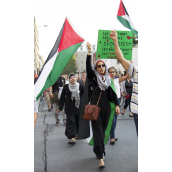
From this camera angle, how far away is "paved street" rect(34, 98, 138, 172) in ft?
13.9

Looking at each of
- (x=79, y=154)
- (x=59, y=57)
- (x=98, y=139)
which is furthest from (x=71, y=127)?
(x=59, y=57)

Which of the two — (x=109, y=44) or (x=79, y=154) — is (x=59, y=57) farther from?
(x=109, y=44)

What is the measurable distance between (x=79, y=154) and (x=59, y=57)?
7.37ft

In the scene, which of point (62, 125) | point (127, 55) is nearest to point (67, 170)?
point (127, 55)

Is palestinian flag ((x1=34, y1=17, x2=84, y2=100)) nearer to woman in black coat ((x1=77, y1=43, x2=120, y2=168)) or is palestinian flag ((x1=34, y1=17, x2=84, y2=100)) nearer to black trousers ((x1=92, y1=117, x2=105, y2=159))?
woman in black coat ((x1=77, y1=43, x2=120, y2=168))

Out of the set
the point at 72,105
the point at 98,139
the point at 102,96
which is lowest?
the point at 98,139

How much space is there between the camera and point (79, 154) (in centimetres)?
506

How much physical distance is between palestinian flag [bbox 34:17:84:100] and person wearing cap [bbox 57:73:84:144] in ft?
6.48

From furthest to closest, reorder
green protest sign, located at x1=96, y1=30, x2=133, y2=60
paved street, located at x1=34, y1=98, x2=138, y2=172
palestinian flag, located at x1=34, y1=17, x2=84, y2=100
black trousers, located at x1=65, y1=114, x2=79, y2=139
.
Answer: green protest sign, located at x1=96, y1=30, x2=133, y2=60 → black trousers, located at x1=65, y1=114, x2=79, y2=139 → paved street, located at x1=34, y1=98, x2=138, y2=172 → palestinian flag, located at x1=34, y1=17, x2=84, y2=100

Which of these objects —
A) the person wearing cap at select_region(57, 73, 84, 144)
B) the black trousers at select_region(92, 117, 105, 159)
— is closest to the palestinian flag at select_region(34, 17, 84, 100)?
the black trousers at select_region(92, 117, 105, 159)

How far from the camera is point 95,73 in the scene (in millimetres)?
4715
